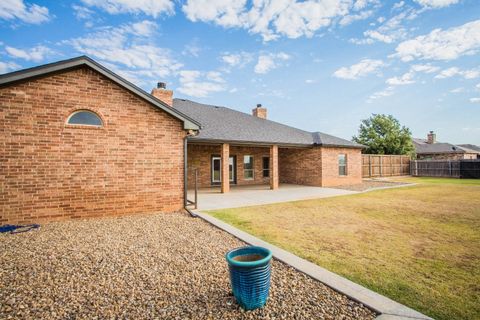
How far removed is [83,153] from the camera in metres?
7.09

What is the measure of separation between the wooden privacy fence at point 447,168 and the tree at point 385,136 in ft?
20.5

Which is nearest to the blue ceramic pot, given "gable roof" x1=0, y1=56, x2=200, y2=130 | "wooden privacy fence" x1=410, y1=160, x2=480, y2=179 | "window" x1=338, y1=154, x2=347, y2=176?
"gable roof" x1=0, y1=56, x2=200, y2=130

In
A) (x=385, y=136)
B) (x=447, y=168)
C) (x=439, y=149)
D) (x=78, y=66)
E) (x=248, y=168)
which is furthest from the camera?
(x=439, y=149)

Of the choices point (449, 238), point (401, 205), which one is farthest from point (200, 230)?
point (401, 205)

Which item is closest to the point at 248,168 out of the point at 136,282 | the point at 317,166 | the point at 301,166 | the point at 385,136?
the point at 301,166

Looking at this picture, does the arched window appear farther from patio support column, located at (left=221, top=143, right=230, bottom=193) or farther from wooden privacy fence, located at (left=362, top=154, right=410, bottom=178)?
wooden privacy fence, located at (left=362, top=154, right=410, bottom=178)

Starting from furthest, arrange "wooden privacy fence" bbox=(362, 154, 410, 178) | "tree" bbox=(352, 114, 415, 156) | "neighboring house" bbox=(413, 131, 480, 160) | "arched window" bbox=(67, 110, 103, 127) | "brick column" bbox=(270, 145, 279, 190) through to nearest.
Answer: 1. "neighboring house" bbox=(413, 131, 480, 160)
2. "tree" bbox=(352, 114, 415, 156)
3. "wooden privacy fence" bbox=(362, 154, 410, 178)
4. "brick column" bbox=(270, 145, 279, 190)
5. "arched window" bbox=(67, 110, 103, 127)

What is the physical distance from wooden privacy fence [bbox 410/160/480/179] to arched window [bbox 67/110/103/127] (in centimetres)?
3037

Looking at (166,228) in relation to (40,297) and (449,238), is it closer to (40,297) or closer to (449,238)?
(40,297)

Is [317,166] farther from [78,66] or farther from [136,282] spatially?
[136,282]

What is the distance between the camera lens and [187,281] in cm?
335

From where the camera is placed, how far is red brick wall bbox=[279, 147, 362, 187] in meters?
16.2

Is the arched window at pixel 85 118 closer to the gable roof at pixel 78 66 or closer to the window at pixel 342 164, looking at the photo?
the gable roof at pixel 78 66

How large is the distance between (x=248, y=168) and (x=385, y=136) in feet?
83.7
